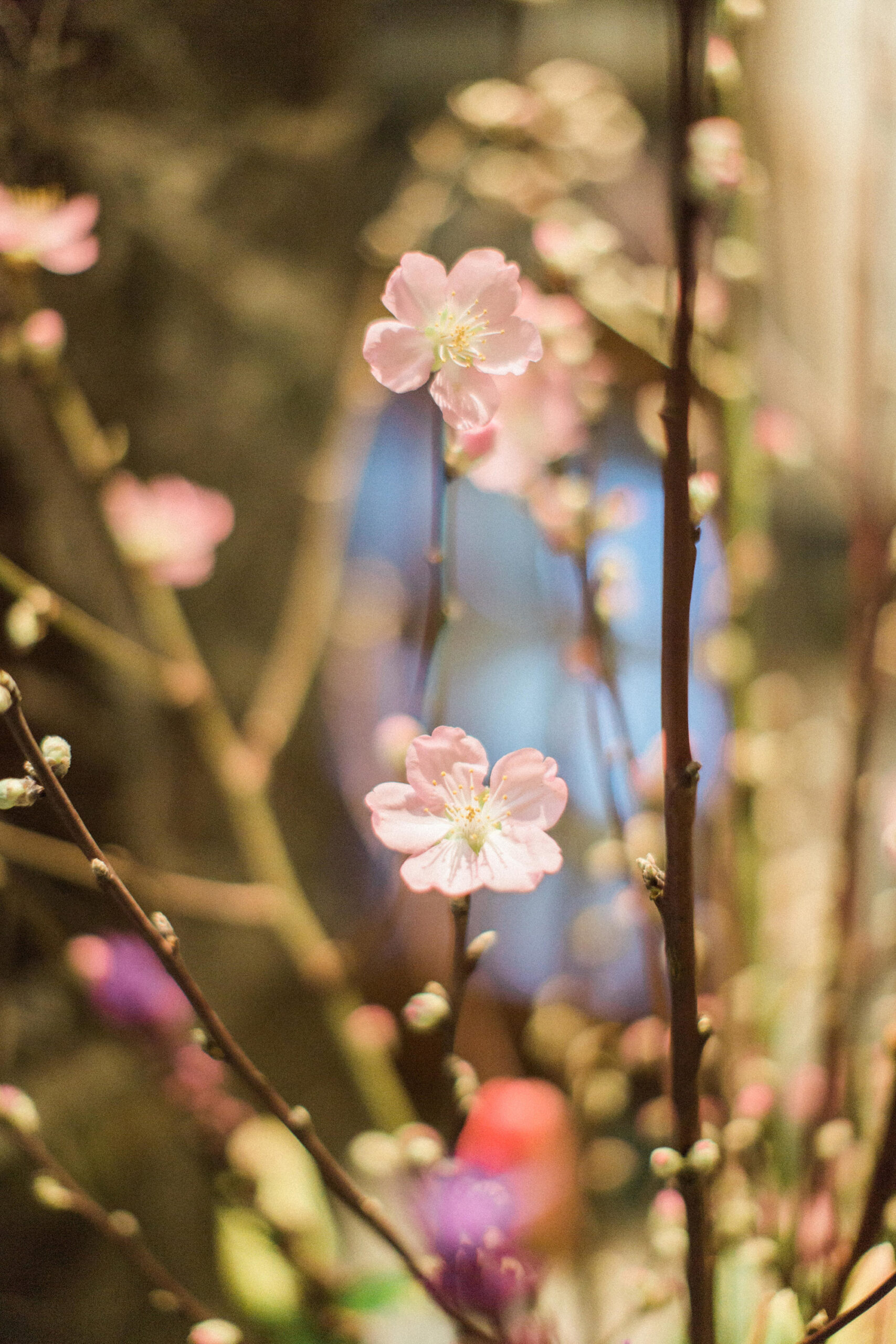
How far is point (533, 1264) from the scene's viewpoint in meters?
0.31

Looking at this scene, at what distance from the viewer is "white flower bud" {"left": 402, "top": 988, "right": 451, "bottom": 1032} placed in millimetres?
217

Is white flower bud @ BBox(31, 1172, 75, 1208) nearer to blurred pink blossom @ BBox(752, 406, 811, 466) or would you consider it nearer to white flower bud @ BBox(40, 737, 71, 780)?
white flower bud @ BBox(40, 737, 71, 780)

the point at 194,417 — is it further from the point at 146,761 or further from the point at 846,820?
the point at 846,820

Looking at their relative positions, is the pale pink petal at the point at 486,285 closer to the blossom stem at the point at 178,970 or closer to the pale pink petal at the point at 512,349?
the pale pink petal at the point at 512,349

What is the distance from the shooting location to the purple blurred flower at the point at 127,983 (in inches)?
13.8

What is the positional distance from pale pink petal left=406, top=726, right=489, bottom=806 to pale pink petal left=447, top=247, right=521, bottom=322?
105 mm

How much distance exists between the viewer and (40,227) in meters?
0.31

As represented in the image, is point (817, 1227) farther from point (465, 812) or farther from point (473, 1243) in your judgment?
point (465, 812)

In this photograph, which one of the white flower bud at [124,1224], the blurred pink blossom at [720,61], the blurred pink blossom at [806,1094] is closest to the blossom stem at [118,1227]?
the white flower bud at [124,1224]

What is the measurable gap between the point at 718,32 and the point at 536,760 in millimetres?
255

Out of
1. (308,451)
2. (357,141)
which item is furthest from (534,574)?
(357,141)

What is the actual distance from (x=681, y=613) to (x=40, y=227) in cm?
28

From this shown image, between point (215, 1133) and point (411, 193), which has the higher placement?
point (411, 193)

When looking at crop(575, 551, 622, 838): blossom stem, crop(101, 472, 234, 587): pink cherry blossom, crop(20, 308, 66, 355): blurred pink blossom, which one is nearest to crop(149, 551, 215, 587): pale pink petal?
crop(101, 472, 234, 587): pink cherry blossom
